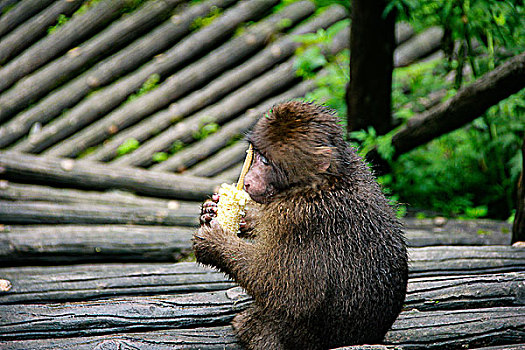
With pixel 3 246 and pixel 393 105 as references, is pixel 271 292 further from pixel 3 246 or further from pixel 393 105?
pixel 393 105

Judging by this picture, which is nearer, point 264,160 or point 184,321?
point 264,160

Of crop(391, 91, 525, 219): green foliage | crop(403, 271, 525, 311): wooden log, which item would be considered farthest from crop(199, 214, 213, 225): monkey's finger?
crop(391, 91, 525, 219): green foliage

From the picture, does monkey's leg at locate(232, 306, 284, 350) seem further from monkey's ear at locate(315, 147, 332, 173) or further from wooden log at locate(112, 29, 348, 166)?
wooden log at locate(112, 29, 348, 166)

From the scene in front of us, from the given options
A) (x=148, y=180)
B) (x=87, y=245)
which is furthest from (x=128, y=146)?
(x=87, y=245)

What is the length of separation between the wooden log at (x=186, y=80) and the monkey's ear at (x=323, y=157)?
13.3 feet

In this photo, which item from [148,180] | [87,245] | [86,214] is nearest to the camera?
[87,245]

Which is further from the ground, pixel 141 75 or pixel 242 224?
pixel 141 75

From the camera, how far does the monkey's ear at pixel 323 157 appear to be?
2.40 metres

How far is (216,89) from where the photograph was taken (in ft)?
20.9

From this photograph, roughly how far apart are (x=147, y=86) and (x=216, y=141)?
0.94 m

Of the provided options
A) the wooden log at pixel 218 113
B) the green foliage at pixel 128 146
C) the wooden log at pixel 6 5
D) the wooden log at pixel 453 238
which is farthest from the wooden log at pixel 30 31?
the wooden log at pixel 453 238

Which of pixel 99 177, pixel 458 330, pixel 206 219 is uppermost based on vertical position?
pixel 99 177

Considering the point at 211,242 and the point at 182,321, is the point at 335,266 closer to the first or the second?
the point at 211,242

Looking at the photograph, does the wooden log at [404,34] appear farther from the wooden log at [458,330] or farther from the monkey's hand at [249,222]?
the monkey's hand at [249,222]
